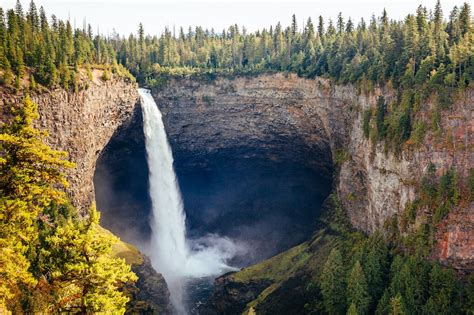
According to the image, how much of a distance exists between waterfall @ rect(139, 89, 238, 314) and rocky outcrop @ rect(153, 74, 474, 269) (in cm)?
455

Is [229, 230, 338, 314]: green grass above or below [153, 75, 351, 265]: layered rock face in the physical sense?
below

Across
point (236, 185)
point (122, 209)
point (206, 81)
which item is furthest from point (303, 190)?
point (122, 209)

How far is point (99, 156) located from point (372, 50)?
148 feet

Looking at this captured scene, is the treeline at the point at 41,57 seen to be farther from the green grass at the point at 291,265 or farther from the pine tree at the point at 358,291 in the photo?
the pine tree at the point at 358,291

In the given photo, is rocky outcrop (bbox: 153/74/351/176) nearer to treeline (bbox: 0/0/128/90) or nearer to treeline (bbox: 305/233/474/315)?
treeline (bbox: 0/0/128/90)

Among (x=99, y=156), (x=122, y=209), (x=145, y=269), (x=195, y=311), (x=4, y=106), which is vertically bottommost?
(x=195, y=311)

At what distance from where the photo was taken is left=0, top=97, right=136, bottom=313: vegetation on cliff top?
22.4 meters

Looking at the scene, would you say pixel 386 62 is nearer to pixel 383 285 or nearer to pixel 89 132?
pixel 383 285

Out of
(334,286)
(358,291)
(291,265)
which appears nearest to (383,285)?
(358,291)

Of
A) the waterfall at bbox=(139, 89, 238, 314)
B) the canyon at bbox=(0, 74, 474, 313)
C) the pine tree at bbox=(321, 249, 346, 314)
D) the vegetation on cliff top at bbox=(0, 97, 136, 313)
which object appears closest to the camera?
the vegetation on cliff top at bbox=(0, 97, 136, 313)

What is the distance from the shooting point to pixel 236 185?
103 m

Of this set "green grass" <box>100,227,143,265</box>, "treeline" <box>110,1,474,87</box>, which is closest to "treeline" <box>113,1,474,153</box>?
"treeline" <box>110,1,474,87</box>

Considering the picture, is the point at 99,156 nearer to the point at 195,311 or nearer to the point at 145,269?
the point at 145,269

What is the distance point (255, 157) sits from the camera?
97812 millimetres
